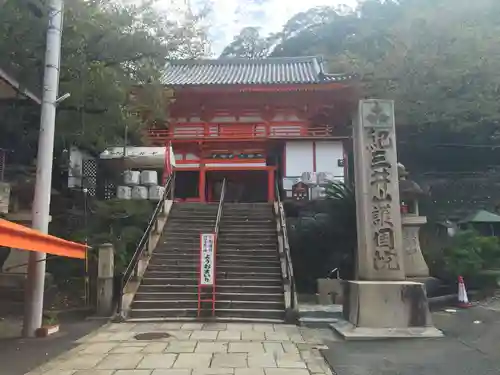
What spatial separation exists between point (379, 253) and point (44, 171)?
6763 mm

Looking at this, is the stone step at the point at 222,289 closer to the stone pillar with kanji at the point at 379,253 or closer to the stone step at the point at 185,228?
the stone pillar with kanji at the point at 379,253

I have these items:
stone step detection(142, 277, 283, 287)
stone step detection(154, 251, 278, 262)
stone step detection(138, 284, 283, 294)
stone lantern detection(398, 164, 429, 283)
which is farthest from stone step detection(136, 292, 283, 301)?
stone lantern detection(398, 164, 429, 283)

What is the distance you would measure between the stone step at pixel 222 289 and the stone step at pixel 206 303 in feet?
1.76

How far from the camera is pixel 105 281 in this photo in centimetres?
1048

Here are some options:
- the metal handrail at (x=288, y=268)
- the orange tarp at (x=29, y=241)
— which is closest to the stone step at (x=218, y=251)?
the metal handrail at (x=288, y=268)

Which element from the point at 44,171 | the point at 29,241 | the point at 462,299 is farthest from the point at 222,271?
the point at 29,241

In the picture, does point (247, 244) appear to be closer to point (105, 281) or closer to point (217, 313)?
point (217, 313)

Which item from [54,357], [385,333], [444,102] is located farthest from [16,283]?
[444,102]

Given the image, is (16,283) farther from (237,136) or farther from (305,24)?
(305,24)

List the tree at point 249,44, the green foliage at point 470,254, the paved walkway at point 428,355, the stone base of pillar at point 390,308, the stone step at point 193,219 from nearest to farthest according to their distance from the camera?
the paved walkway at point 428,355, the stone base of pillar at point 390,308, the green foliage at point 470,254, the stone step at point 193,219, the tree at point 249,44

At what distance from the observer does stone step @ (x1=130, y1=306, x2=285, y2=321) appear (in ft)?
33.5

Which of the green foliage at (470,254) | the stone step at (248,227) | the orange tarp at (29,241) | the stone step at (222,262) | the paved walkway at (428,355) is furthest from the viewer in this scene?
the stone step at (248,227)

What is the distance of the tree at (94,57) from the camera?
937 centimetres

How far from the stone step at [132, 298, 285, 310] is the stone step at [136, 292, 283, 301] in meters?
0.19
